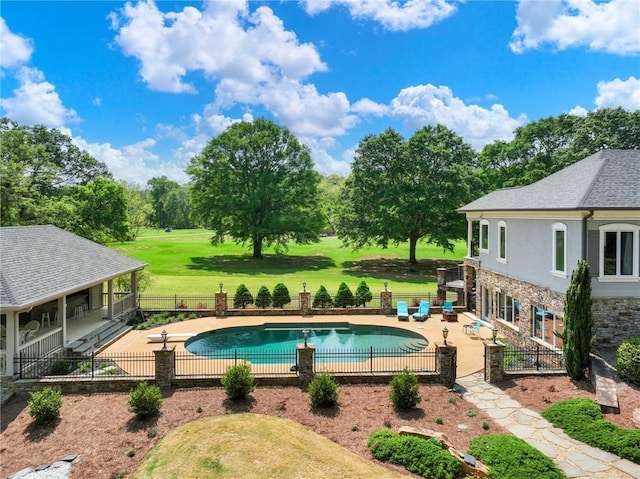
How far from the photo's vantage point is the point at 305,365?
48.6 ft

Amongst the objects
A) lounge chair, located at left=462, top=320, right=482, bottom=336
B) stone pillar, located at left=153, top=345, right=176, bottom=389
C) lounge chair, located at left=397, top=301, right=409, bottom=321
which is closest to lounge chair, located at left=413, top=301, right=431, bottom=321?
lounge chair, located at left=397, top=301, right=409, bottom=321

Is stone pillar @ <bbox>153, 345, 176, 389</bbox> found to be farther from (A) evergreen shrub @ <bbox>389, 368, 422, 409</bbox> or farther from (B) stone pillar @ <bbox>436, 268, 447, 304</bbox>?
(B) stone pillar @ <bbox>436, 268, 447, 304</bbox>

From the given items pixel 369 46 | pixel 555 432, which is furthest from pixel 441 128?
pixel 555 432

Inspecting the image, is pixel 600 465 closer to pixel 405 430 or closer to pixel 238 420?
pixel 405 430

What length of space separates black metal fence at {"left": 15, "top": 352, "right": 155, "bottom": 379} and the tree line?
22900 mm

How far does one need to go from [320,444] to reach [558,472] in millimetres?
5363

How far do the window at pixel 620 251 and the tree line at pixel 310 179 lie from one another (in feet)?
89.6

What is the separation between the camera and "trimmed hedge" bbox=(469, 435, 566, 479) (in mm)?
9531

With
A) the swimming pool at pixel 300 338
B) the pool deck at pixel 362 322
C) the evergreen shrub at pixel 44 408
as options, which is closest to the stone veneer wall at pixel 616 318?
the pool deck at pixel 362 322

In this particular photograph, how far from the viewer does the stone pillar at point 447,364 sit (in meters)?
14.6

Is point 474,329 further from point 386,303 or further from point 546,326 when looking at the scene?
point 386,303

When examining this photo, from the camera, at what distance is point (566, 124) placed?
47.0m

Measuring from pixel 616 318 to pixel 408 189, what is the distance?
29948 mm

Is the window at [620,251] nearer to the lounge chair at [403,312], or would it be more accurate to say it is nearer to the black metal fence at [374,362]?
the black metal fence at [374,362]
